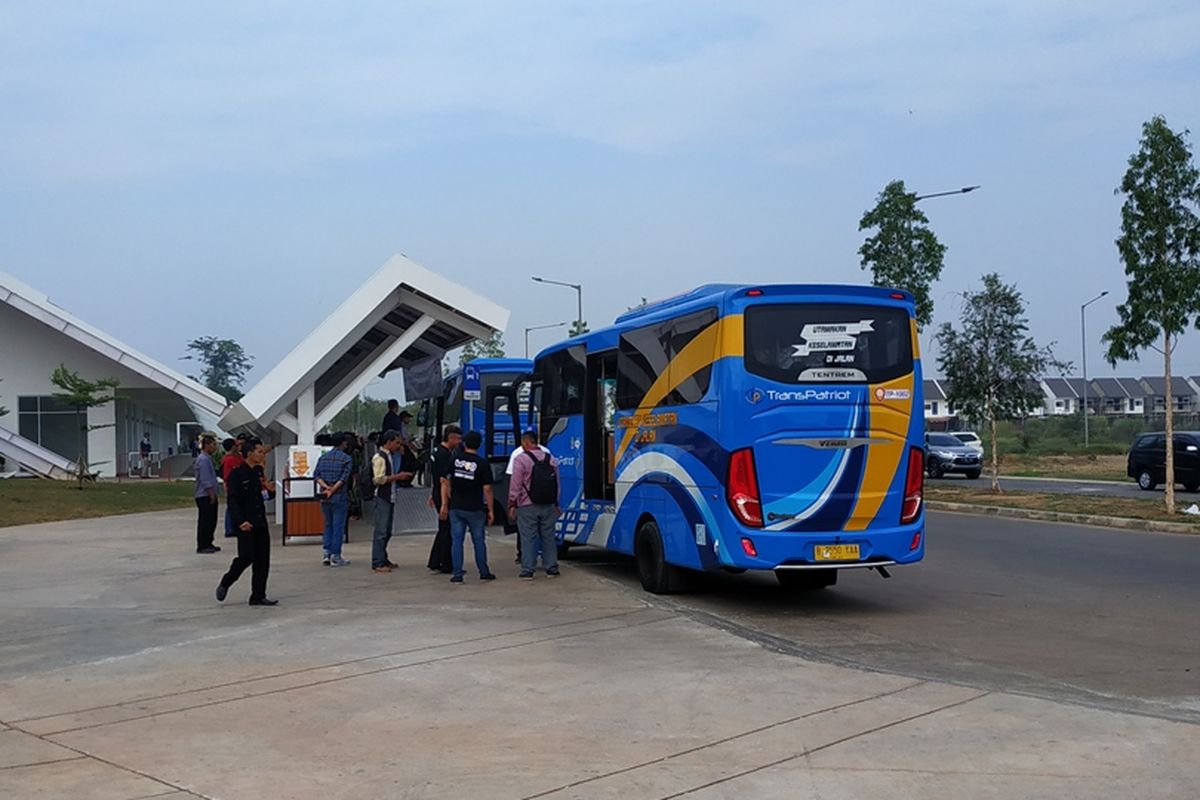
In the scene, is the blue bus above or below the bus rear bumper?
above

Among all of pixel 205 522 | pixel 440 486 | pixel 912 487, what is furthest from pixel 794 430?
pixel 205 522

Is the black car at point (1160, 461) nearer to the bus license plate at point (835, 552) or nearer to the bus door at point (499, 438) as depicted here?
the bus door at point (499, 438)

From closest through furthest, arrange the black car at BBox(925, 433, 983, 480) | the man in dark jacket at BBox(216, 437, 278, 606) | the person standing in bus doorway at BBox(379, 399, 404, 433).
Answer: the man in dark jacket at BBox(216, 437, 278, 606), the person standing in bus doorway at BBox(379, 399, 404, 433), the black car at BBox(925, 433, 983, 480)

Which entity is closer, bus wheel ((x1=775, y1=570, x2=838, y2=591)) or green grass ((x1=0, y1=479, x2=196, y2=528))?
bus wheel ((x1=775, y1=570, x2=838, y2=591))

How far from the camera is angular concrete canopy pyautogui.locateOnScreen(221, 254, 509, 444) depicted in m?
21.8

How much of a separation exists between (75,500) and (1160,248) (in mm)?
26495

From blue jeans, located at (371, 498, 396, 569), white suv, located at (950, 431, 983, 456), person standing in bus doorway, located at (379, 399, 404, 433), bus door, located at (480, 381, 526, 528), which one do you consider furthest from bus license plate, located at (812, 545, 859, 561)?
white suv, located at (950, 431, 983, 456)

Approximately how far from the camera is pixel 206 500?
64.3ft

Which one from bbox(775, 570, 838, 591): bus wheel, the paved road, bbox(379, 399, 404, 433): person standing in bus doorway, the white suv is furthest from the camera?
the white suv

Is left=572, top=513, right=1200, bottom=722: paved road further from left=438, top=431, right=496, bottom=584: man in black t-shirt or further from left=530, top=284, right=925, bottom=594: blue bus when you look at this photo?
left=438, top=431, right=496, bottom=584: man in black t-shirt

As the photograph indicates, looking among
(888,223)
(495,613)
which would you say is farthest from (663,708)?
A: (888,223)

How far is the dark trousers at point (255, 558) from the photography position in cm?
1294

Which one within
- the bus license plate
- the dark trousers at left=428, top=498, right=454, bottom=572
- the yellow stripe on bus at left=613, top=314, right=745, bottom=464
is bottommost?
the dark trousers at left=428, top=498, right=454, bottom=572

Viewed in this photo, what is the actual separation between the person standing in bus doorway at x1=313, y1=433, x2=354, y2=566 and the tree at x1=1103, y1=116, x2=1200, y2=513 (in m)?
15.6
